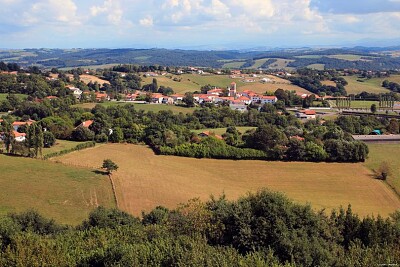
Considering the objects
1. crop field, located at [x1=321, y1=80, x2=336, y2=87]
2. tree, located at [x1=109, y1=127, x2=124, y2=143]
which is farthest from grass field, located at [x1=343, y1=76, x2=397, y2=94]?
tree, located at [x1=109, y1=127, x2=124, y2=143]

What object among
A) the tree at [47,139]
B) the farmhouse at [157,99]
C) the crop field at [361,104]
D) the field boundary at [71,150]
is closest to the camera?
the field boundary at [71,150]

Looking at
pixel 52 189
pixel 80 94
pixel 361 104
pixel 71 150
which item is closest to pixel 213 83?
pixel 361 104

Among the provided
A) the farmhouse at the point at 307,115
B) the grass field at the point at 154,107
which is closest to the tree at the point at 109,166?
the grass field at the point at 154,107

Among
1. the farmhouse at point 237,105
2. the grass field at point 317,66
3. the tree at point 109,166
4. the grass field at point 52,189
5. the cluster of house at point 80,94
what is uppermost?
the grass field at point 317,66

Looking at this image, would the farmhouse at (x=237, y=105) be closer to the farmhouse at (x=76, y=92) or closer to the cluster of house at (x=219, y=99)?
the cluster of house at (x=219, y=99)

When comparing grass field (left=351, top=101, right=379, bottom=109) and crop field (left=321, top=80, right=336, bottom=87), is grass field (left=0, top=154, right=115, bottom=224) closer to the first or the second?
grass field (left=351, top=101, right=379, bottom=109)

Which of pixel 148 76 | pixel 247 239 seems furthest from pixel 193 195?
pixel 148 76
